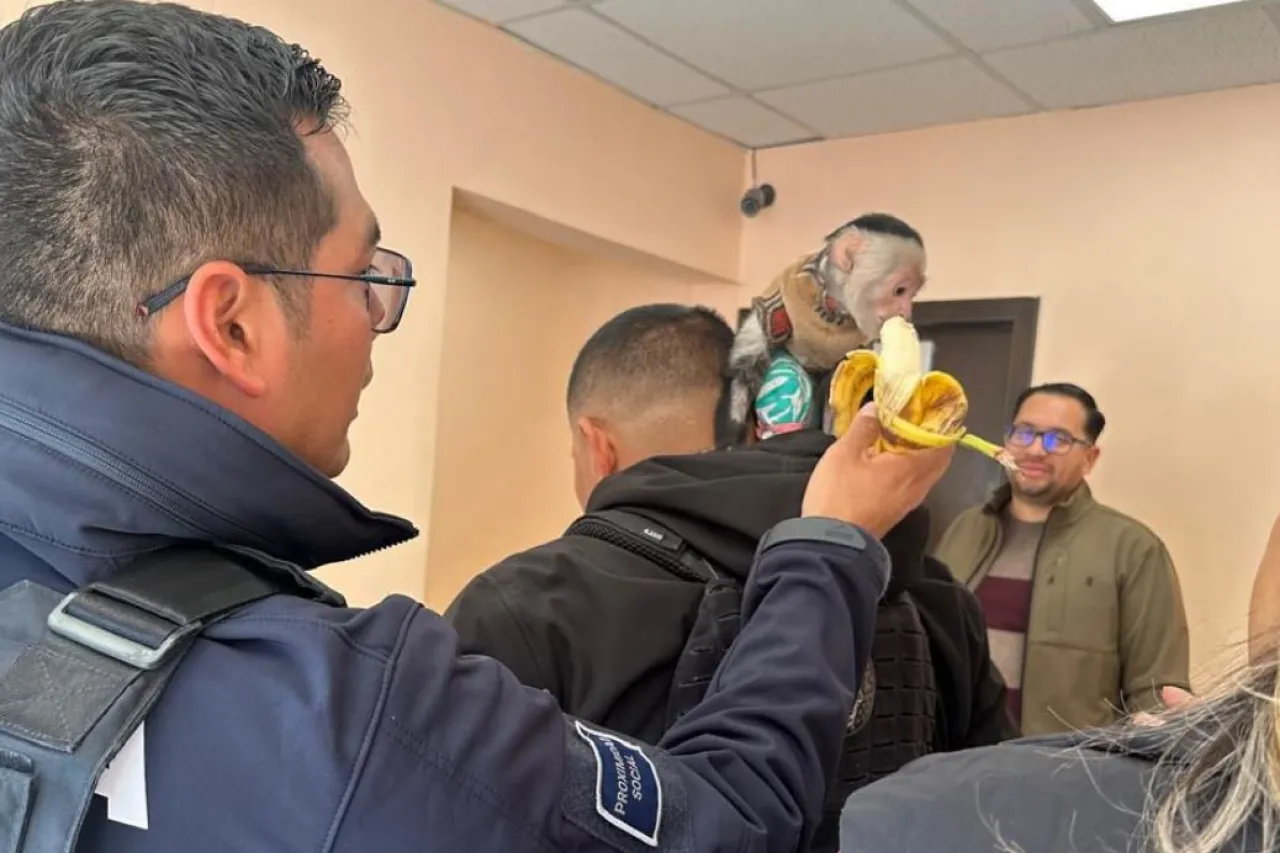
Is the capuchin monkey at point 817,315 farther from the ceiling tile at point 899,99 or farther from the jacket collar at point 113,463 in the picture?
the ceiling tile at point 899,99

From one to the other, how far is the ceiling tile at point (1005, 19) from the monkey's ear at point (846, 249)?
196cm

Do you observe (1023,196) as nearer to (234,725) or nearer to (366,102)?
(366,102)

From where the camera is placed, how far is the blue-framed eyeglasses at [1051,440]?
303 centimetres

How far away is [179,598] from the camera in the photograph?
609mm

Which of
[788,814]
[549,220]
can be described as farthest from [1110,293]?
[788,814]

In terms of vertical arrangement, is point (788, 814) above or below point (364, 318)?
below

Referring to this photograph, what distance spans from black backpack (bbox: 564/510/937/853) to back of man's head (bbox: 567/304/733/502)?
29cm

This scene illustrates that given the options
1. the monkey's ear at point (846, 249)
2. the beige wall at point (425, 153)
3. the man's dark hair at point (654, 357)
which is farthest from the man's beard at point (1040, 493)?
the monkey's ear at point (846, 249)

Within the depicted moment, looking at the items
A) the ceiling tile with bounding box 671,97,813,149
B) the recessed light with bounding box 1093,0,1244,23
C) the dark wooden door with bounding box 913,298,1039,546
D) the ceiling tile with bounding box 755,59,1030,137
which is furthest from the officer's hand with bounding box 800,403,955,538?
the ceiling tile with bounding box 671,97,813,149

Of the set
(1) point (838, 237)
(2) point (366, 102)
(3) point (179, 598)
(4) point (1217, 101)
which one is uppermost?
(4) point (1217, 101)

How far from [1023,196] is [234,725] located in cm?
367

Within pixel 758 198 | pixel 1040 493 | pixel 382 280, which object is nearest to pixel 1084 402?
pixel 1040 493

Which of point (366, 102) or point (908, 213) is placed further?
point (908, 213)

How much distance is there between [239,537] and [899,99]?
345 cm
